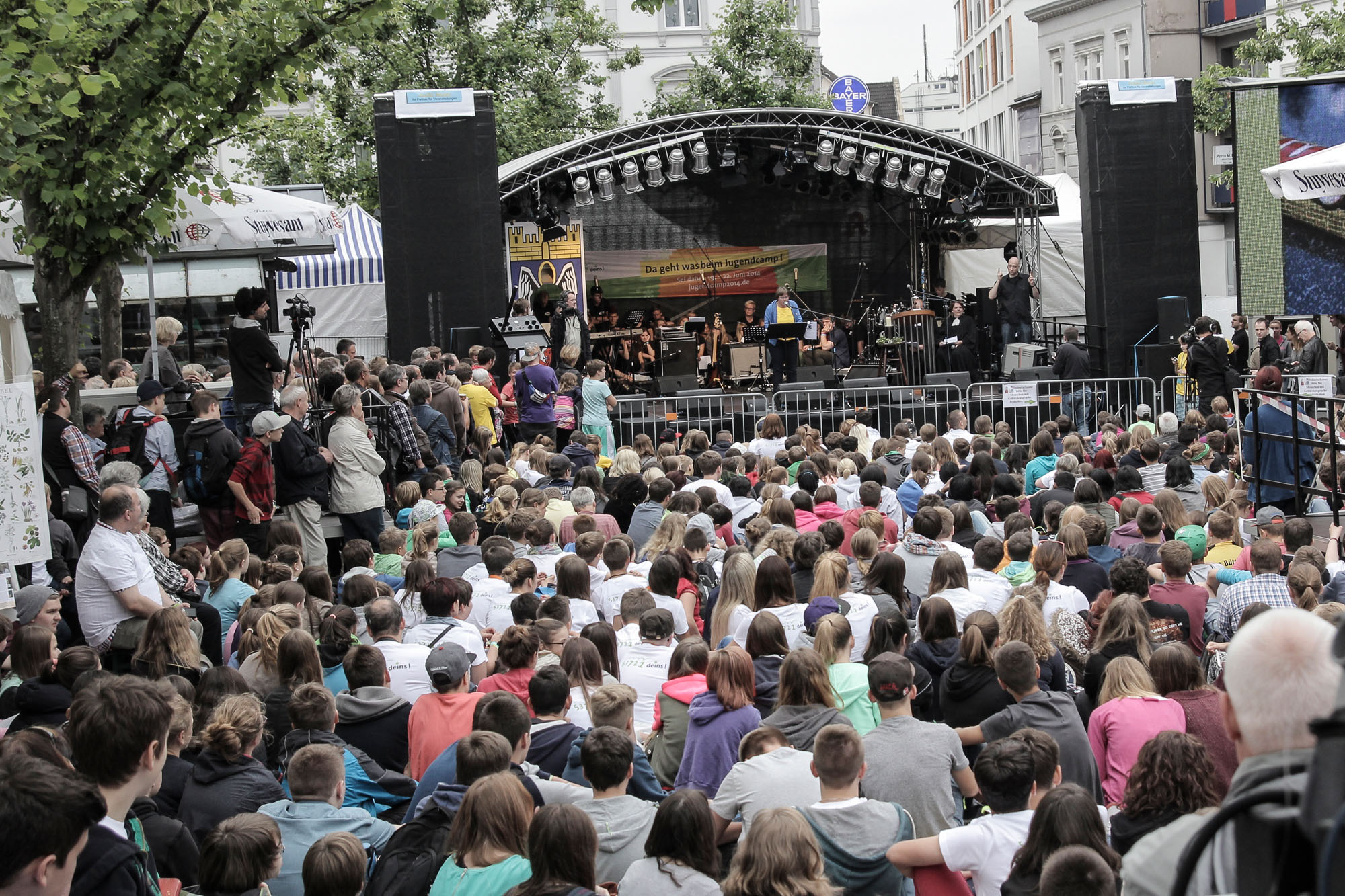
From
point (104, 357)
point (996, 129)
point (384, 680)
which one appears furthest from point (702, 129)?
point (996, 129)

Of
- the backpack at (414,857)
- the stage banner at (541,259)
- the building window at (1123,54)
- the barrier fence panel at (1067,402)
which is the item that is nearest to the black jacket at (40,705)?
the backpack at (414,857)

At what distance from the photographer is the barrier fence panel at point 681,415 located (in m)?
15.2

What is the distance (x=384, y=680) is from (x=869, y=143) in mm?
14762

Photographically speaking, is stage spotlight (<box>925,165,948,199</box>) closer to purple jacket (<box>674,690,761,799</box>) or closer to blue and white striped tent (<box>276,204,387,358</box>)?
blue and white striped tent (<box>276,204,387,358</box>)

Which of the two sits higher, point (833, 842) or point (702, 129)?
point (702, 129)

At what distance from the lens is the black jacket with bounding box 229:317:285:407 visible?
954cm

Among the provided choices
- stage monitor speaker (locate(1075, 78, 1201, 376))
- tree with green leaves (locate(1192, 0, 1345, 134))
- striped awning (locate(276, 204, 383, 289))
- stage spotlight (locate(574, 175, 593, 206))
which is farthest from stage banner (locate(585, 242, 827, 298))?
tree with green leaves (locate(1192, 0, 1345, 134))

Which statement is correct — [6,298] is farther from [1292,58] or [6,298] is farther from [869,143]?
[1292,58]

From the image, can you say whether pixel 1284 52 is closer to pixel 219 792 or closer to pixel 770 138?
pixel 770 138

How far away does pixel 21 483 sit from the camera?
602 centimetres

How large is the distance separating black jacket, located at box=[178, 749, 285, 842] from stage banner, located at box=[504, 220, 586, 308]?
1581cm

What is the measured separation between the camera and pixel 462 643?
18.7 feet

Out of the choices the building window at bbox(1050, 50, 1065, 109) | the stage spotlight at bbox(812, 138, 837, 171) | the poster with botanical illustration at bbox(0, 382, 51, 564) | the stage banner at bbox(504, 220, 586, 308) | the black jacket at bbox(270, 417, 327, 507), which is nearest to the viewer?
the poster with botanical illustration at bbox(0, 382, 51, 564)

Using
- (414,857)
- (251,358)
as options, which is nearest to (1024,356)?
(251,358)
